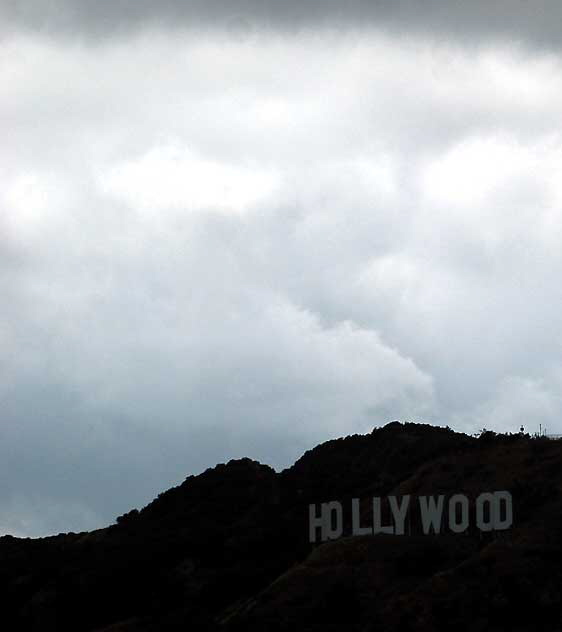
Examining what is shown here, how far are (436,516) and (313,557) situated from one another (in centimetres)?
807

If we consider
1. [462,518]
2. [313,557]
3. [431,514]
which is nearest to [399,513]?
[431,514]

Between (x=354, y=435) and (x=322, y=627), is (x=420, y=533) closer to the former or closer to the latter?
(x=322, y=627)

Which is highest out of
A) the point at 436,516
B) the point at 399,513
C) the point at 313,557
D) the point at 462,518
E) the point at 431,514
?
the point at 399,513

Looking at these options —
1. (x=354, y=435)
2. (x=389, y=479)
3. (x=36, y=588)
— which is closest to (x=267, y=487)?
(x=354, y=435)

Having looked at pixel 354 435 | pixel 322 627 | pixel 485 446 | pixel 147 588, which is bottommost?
pixel 322 627

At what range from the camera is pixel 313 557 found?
265 feet

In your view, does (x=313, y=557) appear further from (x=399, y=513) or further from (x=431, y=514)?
(x=431, y=514)

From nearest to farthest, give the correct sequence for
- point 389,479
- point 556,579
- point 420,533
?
point 556,579 < point 420,533 < point 389,479

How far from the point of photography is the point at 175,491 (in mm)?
131250

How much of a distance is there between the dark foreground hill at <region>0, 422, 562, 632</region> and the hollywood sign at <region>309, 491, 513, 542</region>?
3.13ft

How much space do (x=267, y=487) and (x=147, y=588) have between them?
104ft

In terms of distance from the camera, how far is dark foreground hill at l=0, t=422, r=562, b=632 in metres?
68.2

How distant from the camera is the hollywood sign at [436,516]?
259 ft

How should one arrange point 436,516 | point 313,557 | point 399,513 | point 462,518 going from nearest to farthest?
1. point 313,557
2. point 462,518
3. point 436,516
4. point 399,513
